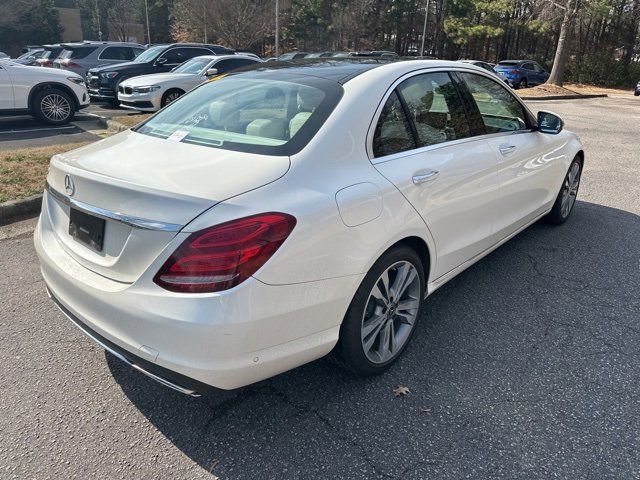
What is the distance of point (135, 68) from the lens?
14156mm

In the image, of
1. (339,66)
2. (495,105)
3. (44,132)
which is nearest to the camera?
(339,66)

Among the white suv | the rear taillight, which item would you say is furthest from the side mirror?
the white suv

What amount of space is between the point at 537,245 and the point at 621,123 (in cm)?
1247

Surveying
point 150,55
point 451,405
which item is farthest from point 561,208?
point 150,55

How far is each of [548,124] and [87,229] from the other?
3.68 metres

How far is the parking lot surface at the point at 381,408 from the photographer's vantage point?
2.22m

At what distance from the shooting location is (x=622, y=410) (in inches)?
101

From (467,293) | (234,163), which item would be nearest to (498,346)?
(467,293)

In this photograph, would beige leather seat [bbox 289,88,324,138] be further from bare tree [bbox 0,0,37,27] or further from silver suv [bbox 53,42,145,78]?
bare tree [bbox 0,0,37,27]

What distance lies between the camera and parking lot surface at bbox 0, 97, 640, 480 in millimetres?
2217

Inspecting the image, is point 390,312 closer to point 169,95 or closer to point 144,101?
point 144,101

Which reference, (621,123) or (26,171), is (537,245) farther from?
(621,123)

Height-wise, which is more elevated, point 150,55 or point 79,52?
point 150,55

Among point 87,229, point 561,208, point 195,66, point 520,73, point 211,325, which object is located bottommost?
point 520,73
